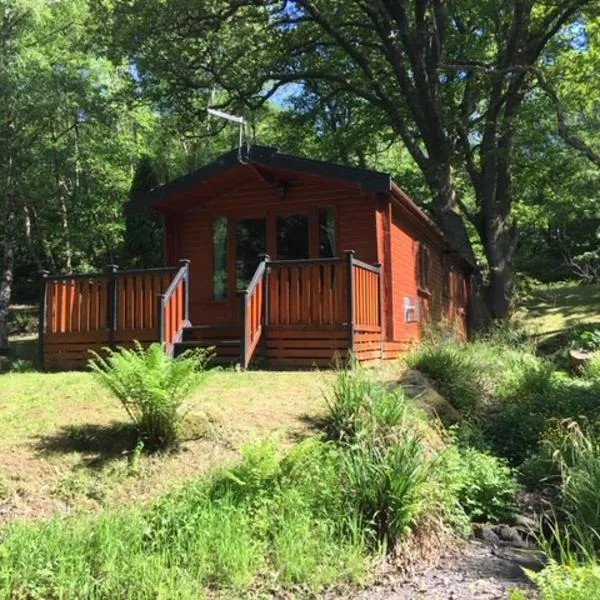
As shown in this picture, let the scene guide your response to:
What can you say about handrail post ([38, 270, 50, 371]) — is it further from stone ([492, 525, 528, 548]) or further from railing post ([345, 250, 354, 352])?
stone ([492, 525, 528, 548])

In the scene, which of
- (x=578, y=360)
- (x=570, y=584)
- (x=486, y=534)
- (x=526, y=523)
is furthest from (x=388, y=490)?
(x=578, y=360)

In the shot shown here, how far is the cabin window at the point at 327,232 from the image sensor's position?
1283 centimetres

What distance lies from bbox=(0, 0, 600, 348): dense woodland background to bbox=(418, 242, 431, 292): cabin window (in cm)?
254

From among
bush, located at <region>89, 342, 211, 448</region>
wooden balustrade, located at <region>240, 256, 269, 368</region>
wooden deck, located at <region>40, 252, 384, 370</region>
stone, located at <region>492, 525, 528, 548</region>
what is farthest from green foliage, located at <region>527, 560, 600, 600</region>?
wooden balustrade, located at <region>240, 256, 269, 368</region>

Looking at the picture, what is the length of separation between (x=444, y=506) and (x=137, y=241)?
18055 millimetres

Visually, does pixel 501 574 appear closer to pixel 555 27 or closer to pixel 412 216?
pixel 412 216

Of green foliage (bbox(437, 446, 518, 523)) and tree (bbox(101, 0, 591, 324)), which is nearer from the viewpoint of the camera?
green foliage (bbox(437, 446, 518, 523))

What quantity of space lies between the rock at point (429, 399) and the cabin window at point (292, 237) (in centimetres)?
473

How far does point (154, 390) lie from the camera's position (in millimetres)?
5945

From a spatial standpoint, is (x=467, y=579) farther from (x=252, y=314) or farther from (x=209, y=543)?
(x=252, y=314)

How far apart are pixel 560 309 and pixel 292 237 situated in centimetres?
1727

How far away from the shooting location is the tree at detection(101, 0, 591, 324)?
59.5ft

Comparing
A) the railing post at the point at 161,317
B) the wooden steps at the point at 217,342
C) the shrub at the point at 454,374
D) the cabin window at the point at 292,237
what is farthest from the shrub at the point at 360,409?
the cabin window at the point at 292,237

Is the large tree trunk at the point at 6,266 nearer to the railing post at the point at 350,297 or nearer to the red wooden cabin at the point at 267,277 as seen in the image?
the red wooden cabin at the point at 267,277
